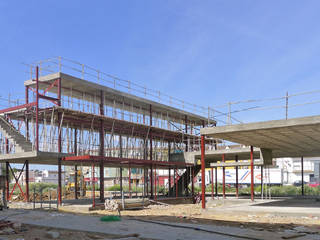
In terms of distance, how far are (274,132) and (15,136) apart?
19055 millimetres

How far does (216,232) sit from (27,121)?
22375 millimetres

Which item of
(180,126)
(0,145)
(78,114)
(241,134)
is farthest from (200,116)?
(241,134)

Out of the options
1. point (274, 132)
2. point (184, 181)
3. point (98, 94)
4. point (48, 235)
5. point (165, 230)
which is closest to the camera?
point (48, 235)

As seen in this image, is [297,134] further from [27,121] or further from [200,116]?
[200,116]

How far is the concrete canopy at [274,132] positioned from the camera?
18.3 meters

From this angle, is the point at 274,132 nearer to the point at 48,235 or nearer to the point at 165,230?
the point at 165,230

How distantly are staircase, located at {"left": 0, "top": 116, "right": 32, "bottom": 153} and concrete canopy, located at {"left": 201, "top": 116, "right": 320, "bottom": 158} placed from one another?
572 inches

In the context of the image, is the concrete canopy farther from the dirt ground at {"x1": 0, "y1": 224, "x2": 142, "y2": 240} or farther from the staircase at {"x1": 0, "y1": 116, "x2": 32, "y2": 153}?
the staircase at {"x1": 0, "y1": 116, "x2": 32, "y2": 153}

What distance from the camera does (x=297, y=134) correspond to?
69.3ft

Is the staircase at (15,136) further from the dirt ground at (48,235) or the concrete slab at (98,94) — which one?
the dirt ground at (48,235)

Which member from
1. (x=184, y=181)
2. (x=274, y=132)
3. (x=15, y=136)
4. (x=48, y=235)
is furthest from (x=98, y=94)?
(x=48, y=235)

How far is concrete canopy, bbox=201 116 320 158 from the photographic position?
18312 millimetres

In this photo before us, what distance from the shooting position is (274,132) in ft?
66.8

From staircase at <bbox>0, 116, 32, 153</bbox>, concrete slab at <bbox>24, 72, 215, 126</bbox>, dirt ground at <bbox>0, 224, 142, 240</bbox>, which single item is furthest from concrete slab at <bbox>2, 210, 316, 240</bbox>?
concrete slab at <bbox>24, 72, 215, 126</bbox>
